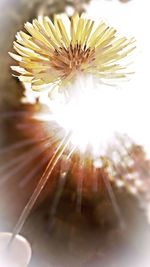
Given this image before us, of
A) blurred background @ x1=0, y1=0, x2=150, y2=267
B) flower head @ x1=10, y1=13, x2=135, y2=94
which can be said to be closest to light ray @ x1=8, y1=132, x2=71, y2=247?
flower head @ x1=10, y1=13, x2=135, y2=94

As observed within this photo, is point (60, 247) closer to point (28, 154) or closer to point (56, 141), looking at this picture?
point (28, 154)

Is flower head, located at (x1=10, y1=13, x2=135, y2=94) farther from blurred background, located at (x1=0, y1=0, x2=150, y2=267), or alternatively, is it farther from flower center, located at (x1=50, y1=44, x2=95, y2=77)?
blurred background, located at (x1=0, y1=0, x2=150, y2=267)

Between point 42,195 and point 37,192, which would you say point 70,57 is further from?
point 42,195

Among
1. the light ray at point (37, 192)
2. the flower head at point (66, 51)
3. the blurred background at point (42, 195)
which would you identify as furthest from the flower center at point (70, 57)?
the blurred background at point (42, 195)

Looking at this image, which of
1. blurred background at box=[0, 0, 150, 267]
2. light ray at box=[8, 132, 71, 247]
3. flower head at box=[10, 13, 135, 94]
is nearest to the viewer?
light ray at box=[8, 132, 71, 247]

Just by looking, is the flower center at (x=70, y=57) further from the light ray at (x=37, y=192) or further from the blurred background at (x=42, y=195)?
the blurred background at (x=42, y=195)

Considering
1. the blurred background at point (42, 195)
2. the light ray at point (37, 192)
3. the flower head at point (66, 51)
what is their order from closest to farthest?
the light ray at point (37, 192), the flower head at point (66, 51), the blurred background at point (42, 195)

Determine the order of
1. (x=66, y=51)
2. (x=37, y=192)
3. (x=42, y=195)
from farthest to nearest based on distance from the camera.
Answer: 1. (x=42, y=195)
2. (x=66, y=51)
3. (x=37, y=192)

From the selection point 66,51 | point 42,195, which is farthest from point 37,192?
point 42,195
